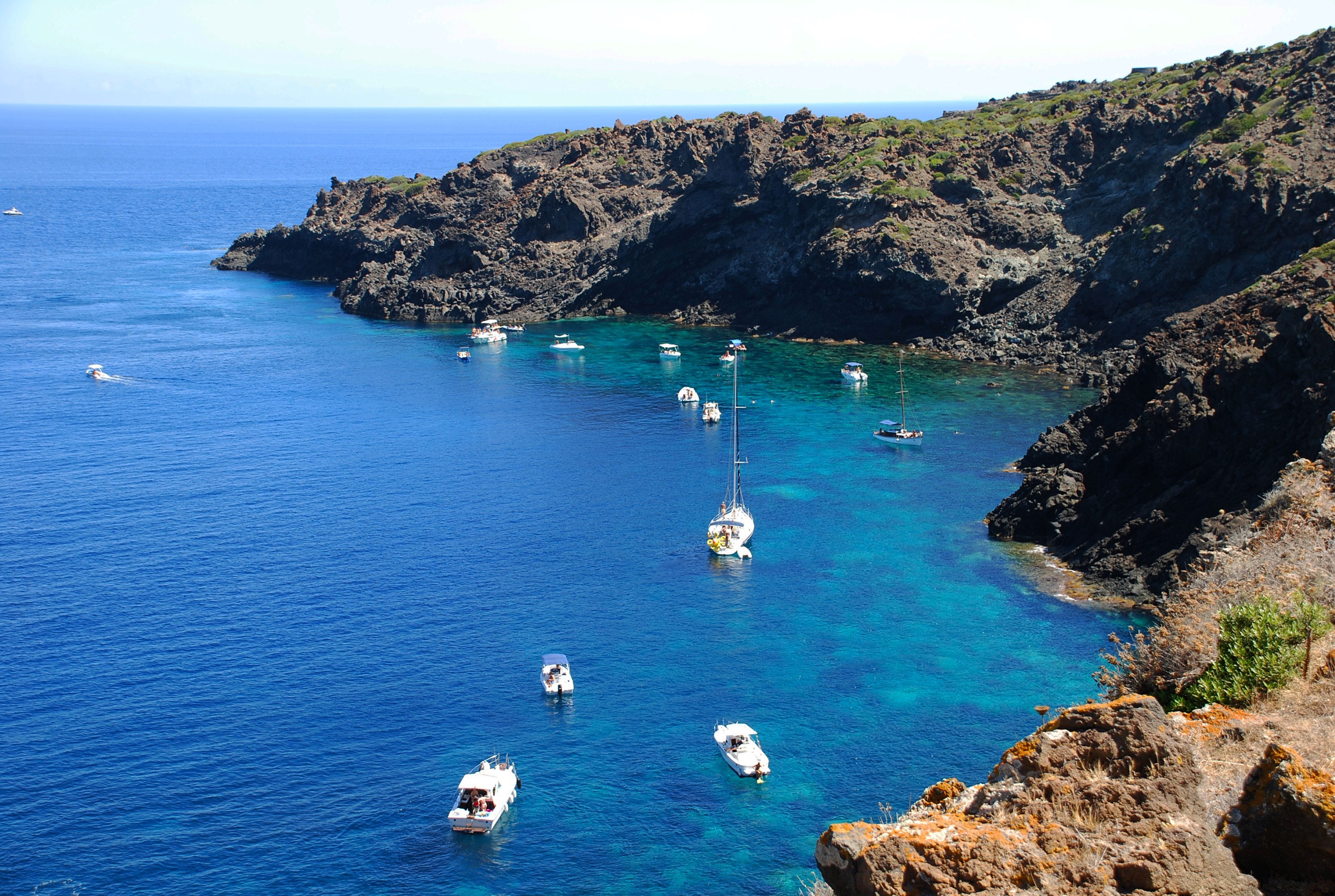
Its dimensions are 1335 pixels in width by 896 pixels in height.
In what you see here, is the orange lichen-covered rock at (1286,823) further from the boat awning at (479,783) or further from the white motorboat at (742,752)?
the boat awning at (479,783)

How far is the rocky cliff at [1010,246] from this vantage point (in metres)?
66.5

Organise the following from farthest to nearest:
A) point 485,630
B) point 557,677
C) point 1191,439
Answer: point 1191,439 → point 485,630 → point 557,677

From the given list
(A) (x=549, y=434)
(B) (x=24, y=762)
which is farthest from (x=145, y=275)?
(B) (x=24, y=762)

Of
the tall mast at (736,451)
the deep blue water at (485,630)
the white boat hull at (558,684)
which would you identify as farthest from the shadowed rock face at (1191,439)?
the white boat hull at (558,684)

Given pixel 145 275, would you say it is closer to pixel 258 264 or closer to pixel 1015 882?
pixel 258 264

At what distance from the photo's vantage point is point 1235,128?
4638 inches

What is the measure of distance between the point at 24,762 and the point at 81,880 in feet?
34.5

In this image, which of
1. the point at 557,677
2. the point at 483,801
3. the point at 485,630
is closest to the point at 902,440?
the point at 485,630

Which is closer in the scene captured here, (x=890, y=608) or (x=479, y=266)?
(x=890, y=608)

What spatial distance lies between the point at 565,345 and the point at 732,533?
7325cm

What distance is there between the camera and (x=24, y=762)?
47.5m

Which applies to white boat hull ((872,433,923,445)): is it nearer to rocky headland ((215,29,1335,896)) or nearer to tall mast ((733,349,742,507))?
rocky headland ((215,29,1335,896))

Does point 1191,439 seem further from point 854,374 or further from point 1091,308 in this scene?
point 1091,308

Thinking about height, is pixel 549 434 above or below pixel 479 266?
below
